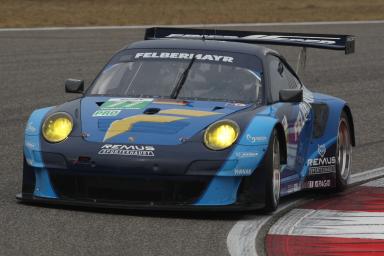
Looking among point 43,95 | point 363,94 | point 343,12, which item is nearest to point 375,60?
point 363,94

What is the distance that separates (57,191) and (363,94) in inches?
419

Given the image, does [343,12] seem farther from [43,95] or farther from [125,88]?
[125,88]

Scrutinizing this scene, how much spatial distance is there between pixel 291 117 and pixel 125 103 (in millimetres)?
1216

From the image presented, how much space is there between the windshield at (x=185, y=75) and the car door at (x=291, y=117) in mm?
186

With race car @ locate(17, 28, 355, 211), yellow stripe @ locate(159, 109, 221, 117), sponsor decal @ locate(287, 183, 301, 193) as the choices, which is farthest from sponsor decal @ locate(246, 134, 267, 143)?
sponsor decal @ locate(287, 183, 301, 193)

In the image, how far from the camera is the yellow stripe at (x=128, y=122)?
7793mm

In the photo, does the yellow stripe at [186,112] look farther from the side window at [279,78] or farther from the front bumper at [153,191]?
the side window at [279,78]

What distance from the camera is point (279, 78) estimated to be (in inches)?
362

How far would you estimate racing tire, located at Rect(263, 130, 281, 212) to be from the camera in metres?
7.77

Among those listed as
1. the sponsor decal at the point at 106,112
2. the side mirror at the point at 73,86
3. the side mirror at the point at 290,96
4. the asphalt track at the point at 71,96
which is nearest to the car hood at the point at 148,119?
the sponsor decal at the point at 106,112

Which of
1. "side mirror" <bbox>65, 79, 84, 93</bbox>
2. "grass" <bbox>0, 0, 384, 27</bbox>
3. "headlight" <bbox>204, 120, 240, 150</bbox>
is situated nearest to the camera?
"headlight" <bbox>204, 120, 240, 150</bbox>

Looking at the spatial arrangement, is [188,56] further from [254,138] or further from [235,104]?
[254,138]

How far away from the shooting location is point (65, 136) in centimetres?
785

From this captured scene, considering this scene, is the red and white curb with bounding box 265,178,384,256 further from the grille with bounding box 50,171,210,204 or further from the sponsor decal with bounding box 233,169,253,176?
the grille with bounding box 50,171,210,204
